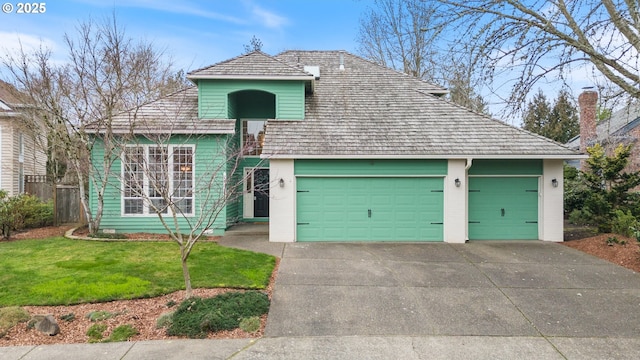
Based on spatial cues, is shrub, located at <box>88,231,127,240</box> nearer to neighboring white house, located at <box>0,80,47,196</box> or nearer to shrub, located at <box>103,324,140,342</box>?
shrub, located at <box>103,324,140,342</box>

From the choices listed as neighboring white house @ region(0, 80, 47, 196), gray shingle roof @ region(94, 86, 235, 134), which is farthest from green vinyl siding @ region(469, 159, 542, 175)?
neighboring white house @ region(0, 80, 47, 196)

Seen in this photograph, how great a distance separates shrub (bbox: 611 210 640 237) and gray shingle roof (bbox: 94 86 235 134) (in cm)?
1124

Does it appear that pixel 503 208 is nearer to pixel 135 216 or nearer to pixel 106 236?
pixel 135 216

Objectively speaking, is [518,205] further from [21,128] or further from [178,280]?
[21,128]

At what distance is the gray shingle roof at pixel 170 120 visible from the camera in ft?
33.4

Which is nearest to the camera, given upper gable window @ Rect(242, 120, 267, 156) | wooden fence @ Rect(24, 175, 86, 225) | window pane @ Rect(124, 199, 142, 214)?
window pane @ Rect(124, 199, 142, 214)

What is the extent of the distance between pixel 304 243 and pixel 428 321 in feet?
17.2

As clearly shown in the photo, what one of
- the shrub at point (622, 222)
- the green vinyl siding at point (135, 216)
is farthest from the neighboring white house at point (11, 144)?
the shrub at point (622, 222)

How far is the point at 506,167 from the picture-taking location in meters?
10.4

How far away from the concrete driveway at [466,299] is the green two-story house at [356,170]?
1663 millimetres

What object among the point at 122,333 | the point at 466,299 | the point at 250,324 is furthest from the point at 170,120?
the point at 466,299

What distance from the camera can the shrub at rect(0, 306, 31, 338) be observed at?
4.52 meters

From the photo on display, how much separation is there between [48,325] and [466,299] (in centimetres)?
590

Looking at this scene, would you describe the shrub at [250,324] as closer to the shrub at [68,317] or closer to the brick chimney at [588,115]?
the shrub at [68,317]
